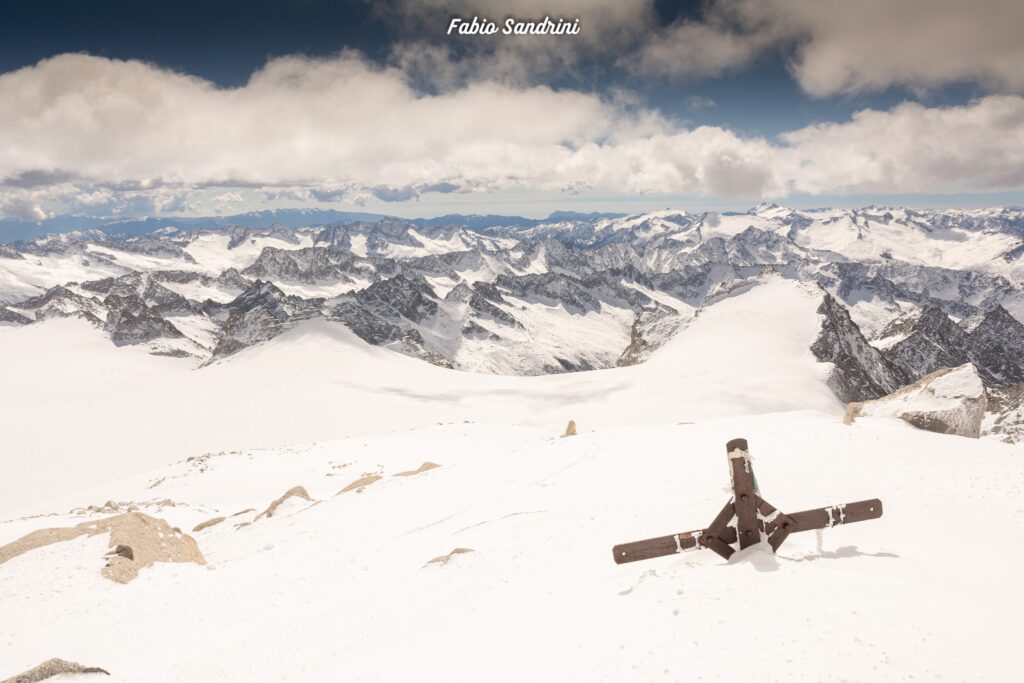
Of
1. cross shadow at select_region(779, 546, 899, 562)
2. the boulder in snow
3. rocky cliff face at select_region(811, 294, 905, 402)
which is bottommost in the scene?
rocky cliff face at select_region(811, 294, 905, 402)

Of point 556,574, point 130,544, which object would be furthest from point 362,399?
point 556,574

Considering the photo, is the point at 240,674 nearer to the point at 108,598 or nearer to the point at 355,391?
the point at 108,598

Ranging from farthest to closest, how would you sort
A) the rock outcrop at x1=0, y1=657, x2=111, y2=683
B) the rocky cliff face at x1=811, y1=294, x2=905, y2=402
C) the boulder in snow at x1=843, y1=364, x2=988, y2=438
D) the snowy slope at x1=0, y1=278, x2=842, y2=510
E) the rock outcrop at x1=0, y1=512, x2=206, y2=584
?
1. the rocky cliff face at x1=811, y1=294, x2=905, y2=402
2. the snowy slope at x1=0, y1=278, x2=842, y2=510
3. the boulder in snow at x1=843, y1=364, x2=988, y2=438
4. the rock outcrop at x1=0, y1=512, x2=206, y2=584
5. the rock outcrop at x1=0, y1=657, x2=111, y2=683

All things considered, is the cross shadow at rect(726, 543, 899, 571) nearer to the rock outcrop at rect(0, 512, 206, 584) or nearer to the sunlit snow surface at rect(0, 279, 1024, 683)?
the sunlit snow surface at rect(0, 279, 1024, 683)

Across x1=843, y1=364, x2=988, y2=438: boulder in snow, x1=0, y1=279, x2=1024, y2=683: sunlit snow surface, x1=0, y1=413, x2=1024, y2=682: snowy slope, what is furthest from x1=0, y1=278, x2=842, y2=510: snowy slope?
x1=0, y1=413, x2=1024, y2=682: snowy slope

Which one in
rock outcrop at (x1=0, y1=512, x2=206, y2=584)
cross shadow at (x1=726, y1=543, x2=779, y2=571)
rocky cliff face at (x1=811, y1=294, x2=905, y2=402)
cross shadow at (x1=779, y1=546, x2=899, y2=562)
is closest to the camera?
cross shadow at (x1=726, y1=543, x2=779, y2=571)

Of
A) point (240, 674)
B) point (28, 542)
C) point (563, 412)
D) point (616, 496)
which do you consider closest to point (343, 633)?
point (240, 674)
